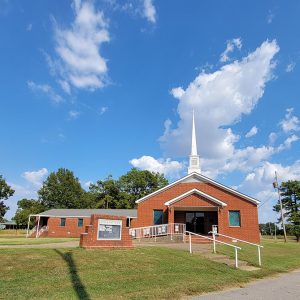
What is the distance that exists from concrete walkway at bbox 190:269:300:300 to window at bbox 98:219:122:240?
23.3 ft

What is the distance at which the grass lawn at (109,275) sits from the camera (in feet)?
28.4

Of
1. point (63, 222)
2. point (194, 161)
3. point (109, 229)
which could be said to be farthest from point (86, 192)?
point (109, 229)

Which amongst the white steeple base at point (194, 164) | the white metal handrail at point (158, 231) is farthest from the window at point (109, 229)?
the white steeple base at point (194, 164)

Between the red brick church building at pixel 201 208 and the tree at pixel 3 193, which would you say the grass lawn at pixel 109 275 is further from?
the tree at pixel 3 193

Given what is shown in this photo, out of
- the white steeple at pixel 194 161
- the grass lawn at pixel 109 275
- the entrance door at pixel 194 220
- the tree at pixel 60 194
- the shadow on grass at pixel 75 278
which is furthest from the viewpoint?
the tree at pixel 60 194

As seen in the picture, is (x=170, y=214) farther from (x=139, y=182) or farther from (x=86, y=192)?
(x=86, y=192)

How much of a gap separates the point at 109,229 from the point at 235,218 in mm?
16613

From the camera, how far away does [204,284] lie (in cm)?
1036

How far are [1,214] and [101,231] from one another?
59.8 meters

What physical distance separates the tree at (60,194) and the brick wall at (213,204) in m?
45.4

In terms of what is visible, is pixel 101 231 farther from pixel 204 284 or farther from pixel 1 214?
pixel 1 214

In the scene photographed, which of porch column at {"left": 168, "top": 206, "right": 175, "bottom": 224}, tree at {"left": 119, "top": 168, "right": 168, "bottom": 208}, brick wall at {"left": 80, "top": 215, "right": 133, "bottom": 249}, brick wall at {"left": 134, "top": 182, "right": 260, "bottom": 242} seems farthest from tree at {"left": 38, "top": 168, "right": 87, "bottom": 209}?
brick wall at {"left": 80, "top": 215, "right": 133, "bottom": 249}

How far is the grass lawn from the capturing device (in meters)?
8.65

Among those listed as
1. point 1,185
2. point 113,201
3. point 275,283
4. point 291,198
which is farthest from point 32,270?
point 1,185
